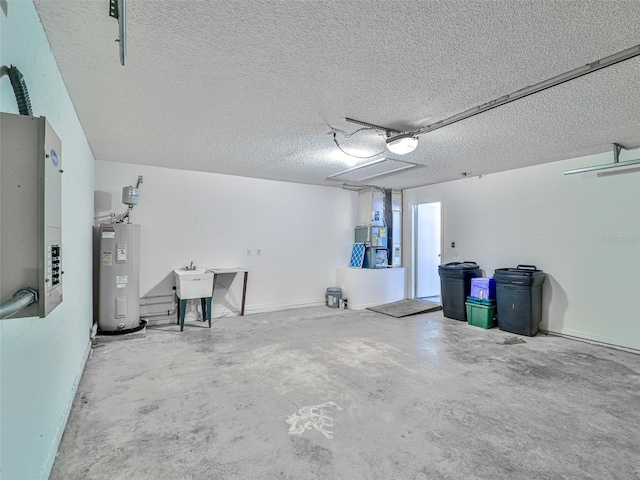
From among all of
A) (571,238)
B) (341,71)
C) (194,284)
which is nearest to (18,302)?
(341,71)

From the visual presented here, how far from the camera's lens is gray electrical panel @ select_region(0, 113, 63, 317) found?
102 centimetres

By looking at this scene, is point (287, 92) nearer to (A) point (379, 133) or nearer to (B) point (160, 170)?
(A) point (379, 133)

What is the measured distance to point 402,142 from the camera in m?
3.09

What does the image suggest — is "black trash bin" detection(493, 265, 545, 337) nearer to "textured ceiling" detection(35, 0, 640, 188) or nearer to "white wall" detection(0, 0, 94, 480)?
"textured ceiling" detection(35, 0, 640, 188)

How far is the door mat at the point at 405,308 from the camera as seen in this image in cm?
554

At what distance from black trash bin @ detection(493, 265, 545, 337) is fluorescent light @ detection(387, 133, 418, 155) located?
261 centimetres

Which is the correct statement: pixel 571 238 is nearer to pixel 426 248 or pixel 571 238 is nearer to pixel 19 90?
pixel 426 248

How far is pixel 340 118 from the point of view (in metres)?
2.91

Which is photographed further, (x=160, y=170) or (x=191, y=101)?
(x=160, y=170)

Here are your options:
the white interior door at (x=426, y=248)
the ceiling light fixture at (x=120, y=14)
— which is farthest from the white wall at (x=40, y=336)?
the white interior door at (x=426, y=248)

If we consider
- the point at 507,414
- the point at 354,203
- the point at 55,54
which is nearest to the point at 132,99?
the point at 55,54

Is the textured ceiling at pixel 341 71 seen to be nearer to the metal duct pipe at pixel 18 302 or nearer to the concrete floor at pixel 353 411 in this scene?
the metal duct pipe at pixel 18 302

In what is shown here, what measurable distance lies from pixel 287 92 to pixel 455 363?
10.1ft

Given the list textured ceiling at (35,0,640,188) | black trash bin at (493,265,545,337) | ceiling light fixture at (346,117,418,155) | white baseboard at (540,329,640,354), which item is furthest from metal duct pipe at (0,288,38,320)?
white baseboard at (540,329,640,354)
